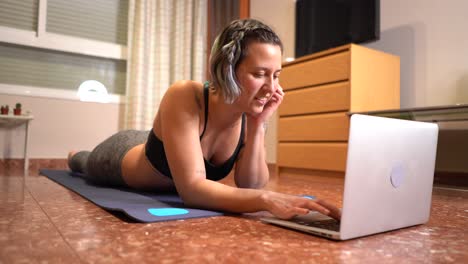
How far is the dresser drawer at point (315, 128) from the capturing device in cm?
271

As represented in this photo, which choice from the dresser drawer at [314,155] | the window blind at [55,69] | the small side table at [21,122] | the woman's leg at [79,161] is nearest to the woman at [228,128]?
the woman's leg at [79,161]

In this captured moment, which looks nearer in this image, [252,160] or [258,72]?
[258,72]

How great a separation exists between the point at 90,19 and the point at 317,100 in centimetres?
271

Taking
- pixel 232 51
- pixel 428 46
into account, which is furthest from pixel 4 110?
pixel 428 46

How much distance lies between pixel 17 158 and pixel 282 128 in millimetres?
2603

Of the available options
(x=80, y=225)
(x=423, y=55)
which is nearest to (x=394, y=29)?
(x=423, y=55)

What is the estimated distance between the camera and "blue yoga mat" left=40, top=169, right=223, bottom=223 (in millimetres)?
1059

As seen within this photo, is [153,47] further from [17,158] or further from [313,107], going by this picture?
[313,107]

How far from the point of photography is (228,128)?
1.35 meters

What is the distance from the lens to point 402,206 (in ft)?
3.04

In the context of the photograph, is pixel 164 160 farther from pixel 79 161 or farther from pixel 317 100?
pixel 317 100

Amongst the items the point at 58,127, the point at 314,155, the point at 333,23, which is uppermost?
the point at 333,23

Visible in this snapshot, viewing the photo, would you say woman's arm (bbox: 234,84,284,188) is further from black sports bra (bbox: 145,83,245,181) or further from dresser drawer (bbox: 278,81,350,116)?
dresser drawer (bbox: 278,81,350,116)

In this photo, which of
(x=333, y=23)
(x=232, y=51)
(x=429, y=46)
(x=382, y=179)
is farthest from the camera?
(x=333, y=23)
